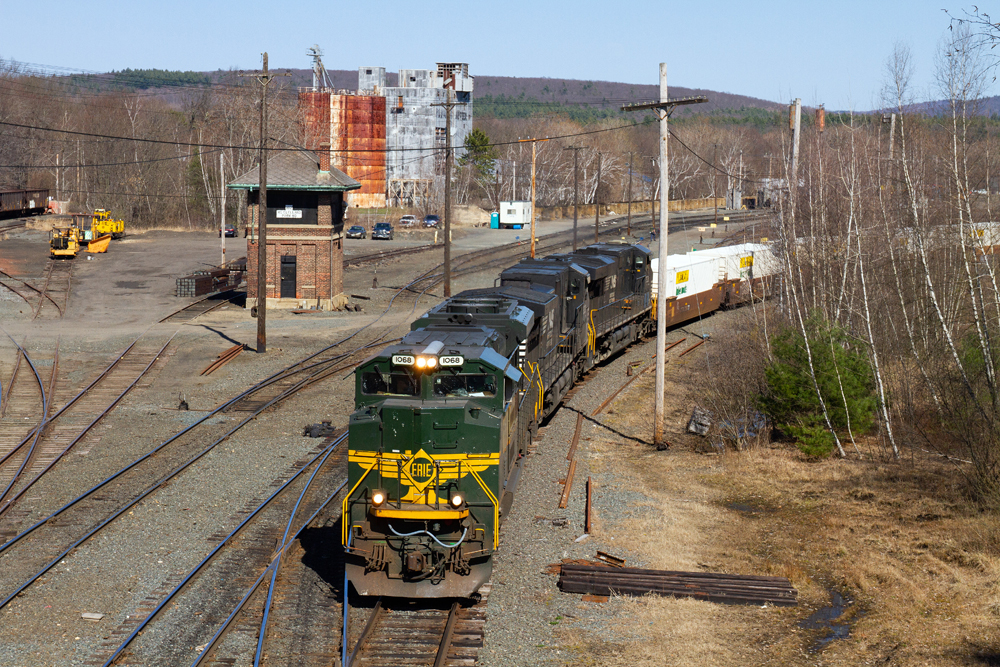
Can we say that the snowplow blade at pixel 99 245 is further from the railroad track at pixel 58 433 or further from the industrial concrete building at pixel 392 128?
the industrial concrete building at pixel 392 128

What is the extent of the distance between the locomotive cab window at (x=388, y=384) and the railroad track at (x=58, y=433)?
8.27 meters

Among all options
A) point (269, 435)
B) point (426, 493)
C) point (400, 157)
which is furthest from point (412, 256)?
point (400, 157)

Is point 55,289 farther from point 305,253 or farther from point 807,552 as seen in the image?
point 807,552

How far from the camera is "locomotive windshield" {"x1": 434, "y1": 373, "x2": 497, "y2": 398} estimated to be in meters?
14.0

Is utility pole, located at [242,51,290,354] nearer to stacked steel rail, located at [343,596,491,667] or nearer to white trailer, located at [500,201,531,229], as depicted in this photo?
stacked steel rail, located at [343,596,491,667]

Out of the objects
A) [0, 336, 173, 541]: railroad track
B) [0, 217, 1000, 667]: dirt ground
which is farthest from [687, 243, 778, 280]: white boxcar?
[0, 336, 173, 541]: railroad track

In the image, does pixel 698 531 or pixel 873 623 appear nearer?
pixel 873 623

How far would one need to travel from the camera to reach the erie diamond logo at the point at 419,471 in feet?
44.5

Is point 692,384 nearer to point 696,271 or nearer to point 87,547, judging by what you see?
point 696,271

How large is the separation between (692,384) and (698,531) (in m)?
14.7

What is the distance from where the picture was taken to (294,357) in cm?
3578

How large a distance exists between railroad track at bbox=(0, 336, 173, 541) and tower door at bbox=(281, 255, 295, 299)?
11243mm

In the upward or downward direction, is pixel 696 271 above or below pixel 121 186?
below

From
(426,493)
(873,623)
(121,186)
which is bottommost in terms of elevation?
(873,623)
